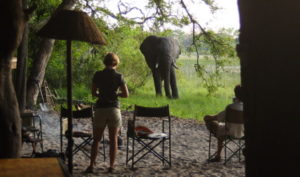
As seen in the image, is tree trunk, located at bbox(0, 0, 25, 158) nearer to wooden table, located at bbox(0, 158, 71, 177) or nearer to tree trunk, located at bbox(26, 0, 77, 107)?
wooden table, located at bbox(0, 158, 71, 177)

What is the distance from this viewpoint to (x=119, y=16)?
51.4 ft

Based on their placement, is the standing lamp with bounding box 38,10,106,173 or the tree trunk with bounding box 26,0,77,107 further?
the tree trunk with bounding box 26,0,77,107

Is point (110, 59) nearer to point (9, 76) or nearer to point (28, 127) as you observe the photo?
point (9, 76)

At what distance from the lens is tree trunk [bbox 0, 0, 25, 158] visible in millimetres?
5414

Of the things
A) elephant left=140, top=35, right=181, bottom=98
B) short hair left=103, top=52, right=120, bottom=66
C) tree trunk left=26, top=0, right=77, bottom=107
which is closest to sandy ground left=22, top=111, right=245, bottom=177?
short hair left=103, top=52, right=120, bottom=66

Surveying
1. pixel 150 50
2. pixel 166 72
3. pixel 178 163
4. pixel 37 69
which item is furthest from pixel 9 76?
pixel 150 50

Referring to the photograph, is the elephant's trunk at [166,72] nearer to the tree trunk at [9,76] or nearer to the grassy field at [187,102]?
the grassy field at [187,102]

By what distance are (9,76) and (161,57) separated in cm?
1711

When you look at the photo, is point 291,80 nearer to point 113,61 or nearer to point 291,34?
point 291,34

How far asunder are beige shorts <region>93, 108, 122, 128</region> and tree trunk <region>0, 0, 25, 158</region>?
107 cm

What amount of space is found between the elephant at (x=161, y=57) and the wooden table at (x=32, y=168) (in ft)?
60.9

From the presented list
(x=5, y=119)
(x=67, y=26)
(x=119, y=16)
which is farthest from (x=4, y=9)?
(x=119, y=16)

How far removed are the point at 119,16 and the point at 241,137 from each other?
8881 millimetres

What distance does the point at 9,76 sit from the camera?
5.84 meters
